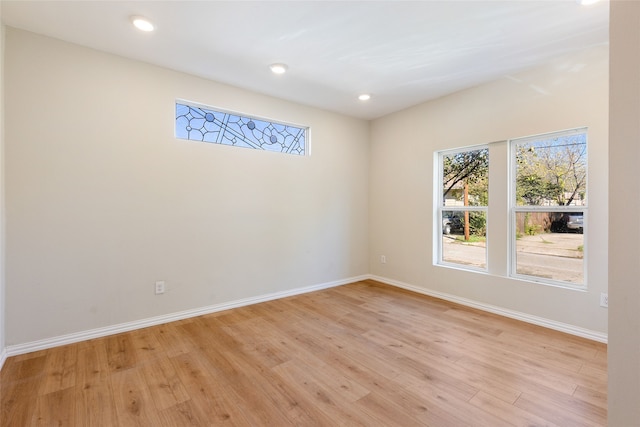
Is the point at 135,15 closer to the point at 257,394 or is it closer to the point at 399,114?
the point at 257,394

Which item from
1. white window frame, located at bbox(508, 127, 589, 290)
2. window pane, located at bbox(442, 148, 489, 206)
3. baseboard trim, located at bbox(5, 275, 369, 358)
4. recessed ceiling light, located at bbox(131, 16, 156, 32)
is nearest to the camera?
recessed ceiling light, located at bbox(131, 16, 156, 32)

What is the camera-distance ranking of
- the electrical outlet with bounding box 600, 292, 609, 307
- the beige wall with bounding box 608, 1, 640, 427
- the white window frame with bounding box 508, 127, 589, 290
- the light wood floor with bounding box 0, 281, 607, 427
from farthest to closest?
the white window frame with bounding box 508, 127, 589, 290
the electrical outlet with bounding box 600, 292, 609, 307
the light wood floor with bounding box 0, 281, 607, 427
the beige wall with bounding box 608, 1, 640, 427

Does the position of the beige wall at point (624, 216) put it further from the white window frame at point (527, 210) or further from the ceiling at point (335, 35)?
the white window frame at point (527, 210)

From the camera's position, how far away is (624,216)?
0.82 m

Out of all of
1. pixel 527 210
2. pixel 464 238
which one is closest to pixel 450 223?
pixel 464 238

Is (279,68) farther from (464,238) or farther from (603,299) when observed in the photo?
(603,299)

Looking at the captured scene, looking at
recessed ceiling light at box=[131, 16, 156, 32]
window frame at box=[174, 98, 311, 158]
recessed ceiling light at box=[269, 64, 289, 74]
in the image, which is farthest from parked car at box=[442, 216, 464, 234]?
recessed ceiling light at box=[131, 16, 156, 32]

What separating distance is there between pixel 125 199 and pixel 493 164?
12.8ft

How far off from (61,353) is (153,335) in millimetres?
646

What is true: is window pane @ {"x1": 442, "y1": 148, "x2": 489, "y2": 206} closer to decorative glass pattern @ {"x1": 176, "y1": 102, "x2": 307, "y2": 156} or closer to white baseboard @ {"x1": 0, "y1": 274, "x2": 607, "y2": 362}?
white baseboard @ {"x1": 0, "y1": 274, "x2": 607, "y2": 362}

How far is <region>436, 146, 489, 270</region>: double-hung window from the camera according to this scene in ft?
11.5

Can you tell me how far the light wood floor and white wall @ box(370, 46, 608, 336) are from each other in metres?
0.39

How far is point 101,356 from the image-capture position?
230 cm

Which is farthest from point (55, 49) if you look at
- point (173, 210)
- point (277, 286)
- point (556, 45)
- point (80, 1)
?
point (556, 45)
